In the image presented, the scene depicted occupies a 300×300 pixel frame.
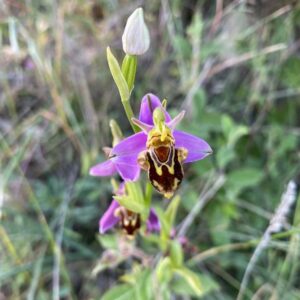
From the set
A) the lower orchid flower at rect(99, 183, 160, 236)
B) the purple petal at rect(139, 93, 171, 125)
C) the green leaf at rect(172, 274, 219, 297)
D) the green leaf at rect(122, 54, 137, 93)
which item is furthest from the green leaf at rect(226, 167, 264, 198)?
the green leaf at rect(122, 54, 137, 93)

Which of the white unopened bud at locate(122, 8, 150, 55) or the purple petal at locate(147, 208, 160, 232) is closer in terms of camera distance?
the white unopened bud at locate(122, 8, 150, 55)

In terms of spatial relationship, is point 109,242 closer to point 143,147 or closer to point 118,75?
point 143,147

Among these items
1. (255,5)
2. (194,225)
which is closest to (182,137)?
(194,225)

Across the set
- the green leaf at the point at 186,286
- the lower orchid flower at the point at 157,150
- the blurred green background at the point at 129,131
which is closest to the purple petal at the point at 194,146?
the lower orchid flower at the point at 157,150

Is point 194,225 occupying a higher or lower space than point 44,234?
lower

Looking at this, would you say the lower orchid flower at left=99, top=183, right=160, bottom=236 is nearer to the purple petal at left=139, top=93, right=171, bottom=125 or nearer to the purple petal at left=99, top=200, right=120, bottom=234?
the purple petal at left=99, top=200, right=120, bottom=234

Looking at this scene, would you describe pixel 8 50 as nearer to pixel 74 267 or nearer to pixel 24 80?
pixel 24 80
